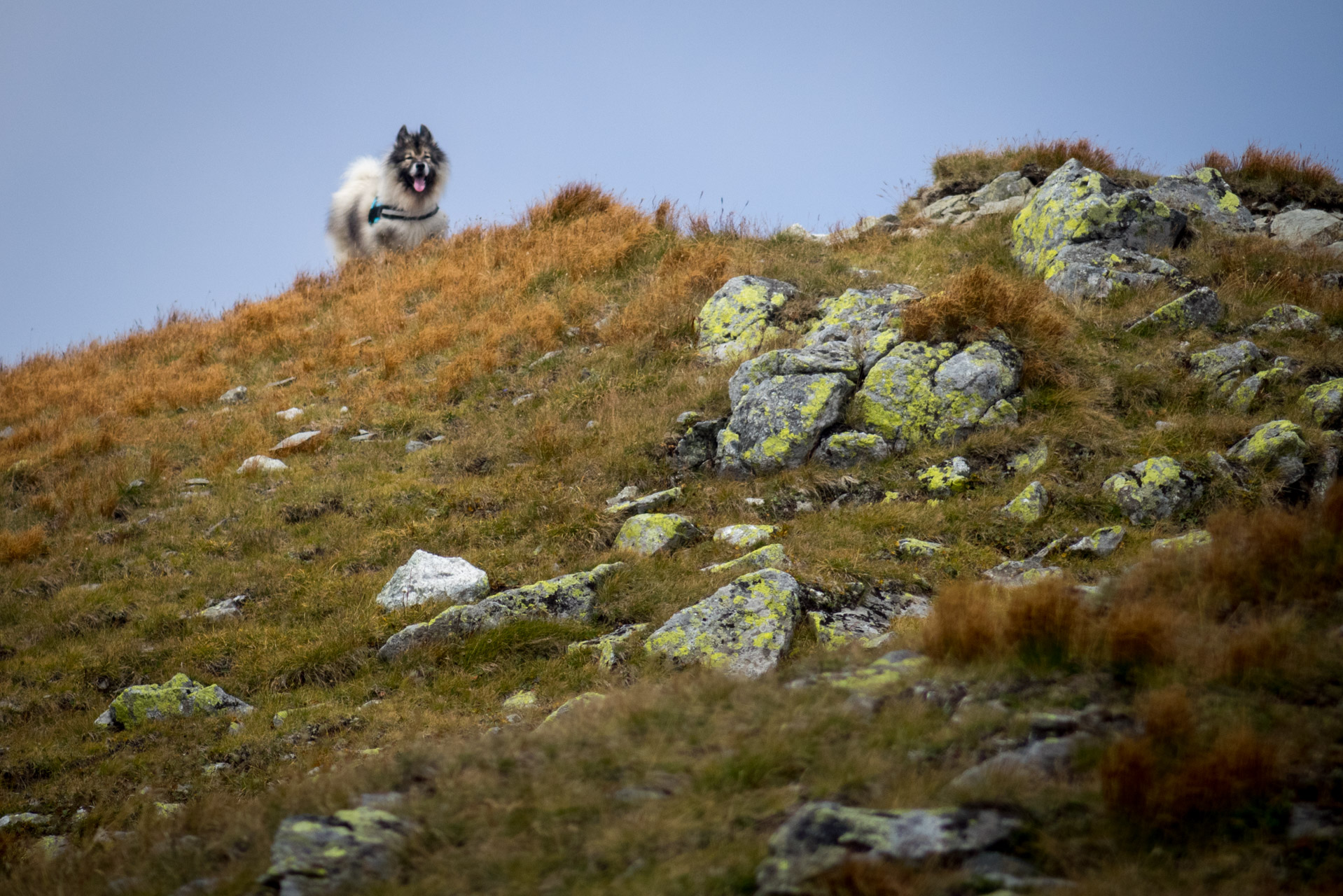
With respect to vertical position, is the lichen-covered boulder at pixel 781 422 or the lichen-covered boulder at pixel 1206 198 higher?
the lichen-covered boulder at pixel 1206 198

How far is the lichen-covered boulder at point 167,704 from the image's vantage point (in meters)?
6.79

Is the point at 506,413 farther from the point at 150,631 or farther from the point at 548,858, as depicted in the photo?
the point at 548,858

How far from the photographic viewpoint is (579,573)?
7914 millimetres

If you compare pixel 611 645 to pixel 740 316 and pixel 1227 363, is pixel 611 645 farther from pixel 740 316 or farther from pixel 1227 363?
pixel 1227 363

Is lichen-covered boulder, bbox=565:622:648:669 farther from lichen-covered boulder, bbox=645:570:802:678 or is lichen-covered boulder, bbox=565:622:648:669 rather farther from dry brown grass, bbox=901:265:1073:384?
dry brown grass, bbox=901:265:1073:384

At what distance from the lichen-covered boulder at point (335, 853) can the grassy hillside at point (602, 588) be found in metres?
0.12

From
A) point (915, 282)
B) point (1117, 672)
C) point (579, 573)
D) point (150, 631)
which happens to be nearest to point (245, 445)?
point (150, 631)

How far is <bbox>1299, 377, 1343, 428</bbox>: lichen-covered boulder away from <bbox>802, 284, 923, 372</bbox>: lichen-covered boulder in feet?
14.4

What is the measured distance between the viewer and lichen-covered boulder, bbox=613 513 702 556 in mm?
8469

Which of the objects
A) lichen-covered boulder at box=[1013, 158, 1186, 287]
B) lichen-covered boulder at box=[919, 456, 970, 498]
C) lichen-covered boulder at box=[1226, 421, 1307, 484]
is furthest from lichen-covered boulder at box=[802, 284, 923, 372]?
lichen-covered boulder at box=[1226, 421, 1307, 484]

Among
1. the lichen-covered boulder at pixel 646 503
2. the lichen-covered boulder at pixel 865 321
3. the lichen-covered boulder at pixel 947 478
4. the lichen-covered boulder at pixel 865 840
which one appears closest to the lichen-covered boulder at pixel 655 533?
the lichen-covered boulder at pixel 646 503

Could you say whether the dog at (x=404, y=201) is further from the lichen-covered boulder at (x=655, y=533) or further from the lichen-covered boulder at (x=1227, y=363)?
the lichen-covered boulder at (x=1227, y=363)

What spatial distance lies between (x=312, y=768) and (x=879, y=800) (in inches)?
154

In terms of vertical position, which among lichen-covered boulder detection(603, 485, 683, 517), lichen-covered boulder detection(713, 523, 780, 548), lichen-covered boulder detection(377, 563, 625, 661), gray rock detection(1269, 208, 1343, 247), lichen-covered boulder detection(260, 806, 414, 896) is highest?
gray rock detection(1269, 208, 1343, 247)
